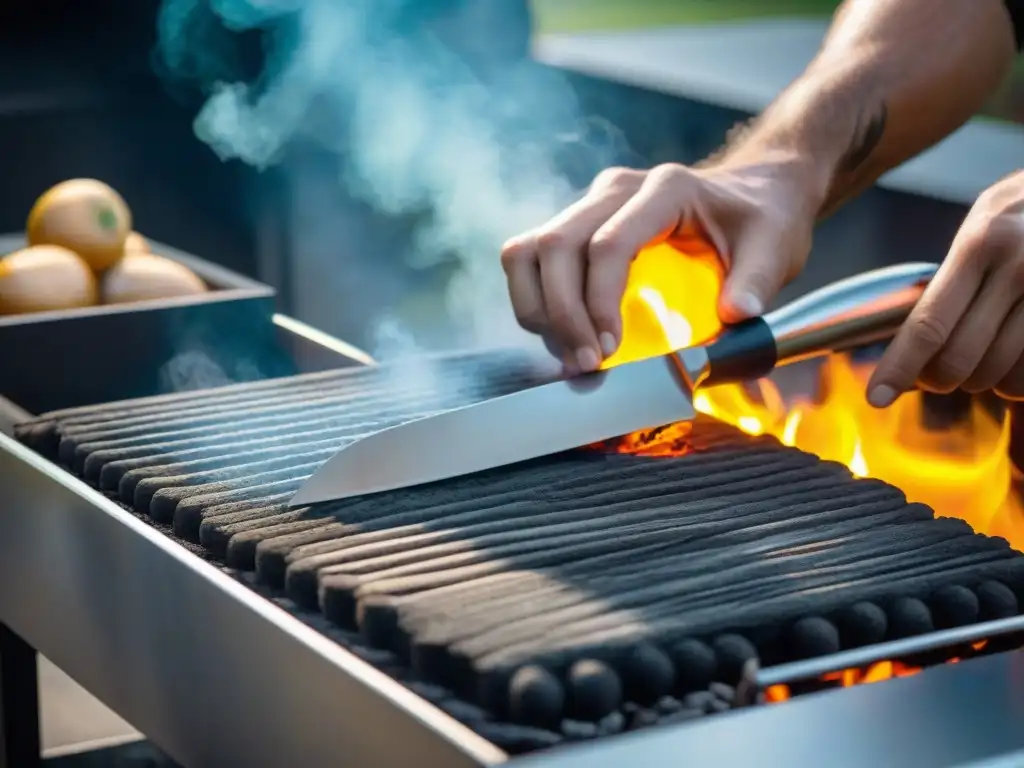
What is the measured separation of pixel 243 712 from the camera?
933mm

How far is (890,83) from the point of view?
169 centimetres

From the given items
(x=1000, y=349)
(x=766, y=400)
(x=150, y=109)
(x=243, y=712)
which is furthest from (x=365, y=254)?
(x=243, y=712)

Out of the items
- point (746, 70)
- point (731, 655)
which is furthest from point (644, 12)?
point (731, 655)

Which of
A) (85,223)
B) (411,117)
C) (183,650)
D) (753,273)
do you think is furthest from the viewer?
(411,117)

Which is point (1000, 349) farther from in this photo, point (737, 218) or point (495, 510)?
point (495, 510)

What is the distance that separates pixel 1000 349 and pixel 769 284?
0.21m

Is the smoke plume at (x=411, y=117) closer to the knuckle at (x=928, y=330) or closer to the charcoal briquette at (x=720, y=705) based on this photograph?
the knuckle at (x=928, y=330)

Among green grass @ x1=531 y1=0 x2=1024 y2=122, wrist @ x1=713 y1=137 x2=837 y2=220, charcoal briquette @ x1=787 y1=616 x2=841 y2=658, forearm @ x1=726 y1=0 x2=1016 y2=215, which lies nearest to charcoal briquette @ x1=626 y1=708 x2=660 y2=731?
charcoal briquette @ x1=787 y1=616 x2=841 y2=658

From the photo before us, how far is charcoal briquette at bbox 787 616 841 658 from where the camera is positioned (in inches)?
Result: 33.3

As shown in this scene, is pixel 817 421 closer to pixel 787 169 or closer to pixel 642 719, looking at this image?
pixel 787 169

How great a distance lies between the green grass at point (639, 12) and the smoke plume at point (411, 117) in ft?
3.18

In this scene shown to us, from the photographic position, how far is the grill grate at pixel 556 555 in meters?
0.80

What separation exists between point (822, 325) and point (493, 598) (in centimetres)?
46

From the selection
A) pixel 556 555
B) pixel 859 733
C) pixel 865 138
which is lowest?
pixel 859 733
